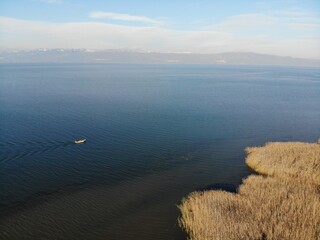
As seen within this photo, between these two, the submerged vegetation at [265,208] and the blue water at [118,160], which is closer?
the submerged vegetation at [265,208]

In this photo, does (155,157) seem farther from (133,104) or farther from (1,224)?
(133,104)

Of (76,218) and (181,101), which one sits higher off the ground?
(181,101)

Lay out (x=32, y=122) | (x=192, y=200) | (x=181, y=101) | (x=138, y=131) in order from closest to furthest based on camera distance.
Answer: (x=192, y=200)
(x=138, y=131)
(x=32, y=122)
(x=181, y=101)

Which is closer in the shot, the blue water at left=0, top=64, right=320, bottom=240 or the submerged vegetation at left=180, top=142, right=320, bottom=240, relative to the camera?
the submerged vegetation at left=180, top=142, right=320, bottom=240

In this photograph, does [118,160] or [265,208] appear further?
[118,160]

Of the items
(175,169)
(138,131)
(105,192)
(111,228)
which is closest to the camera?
(111,228)

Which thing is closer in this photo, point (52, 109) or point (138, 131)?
point (138, 131)

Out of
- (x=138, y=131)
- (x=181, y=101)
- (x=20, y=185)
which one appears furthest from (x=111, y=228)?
(x=181, y=101)
